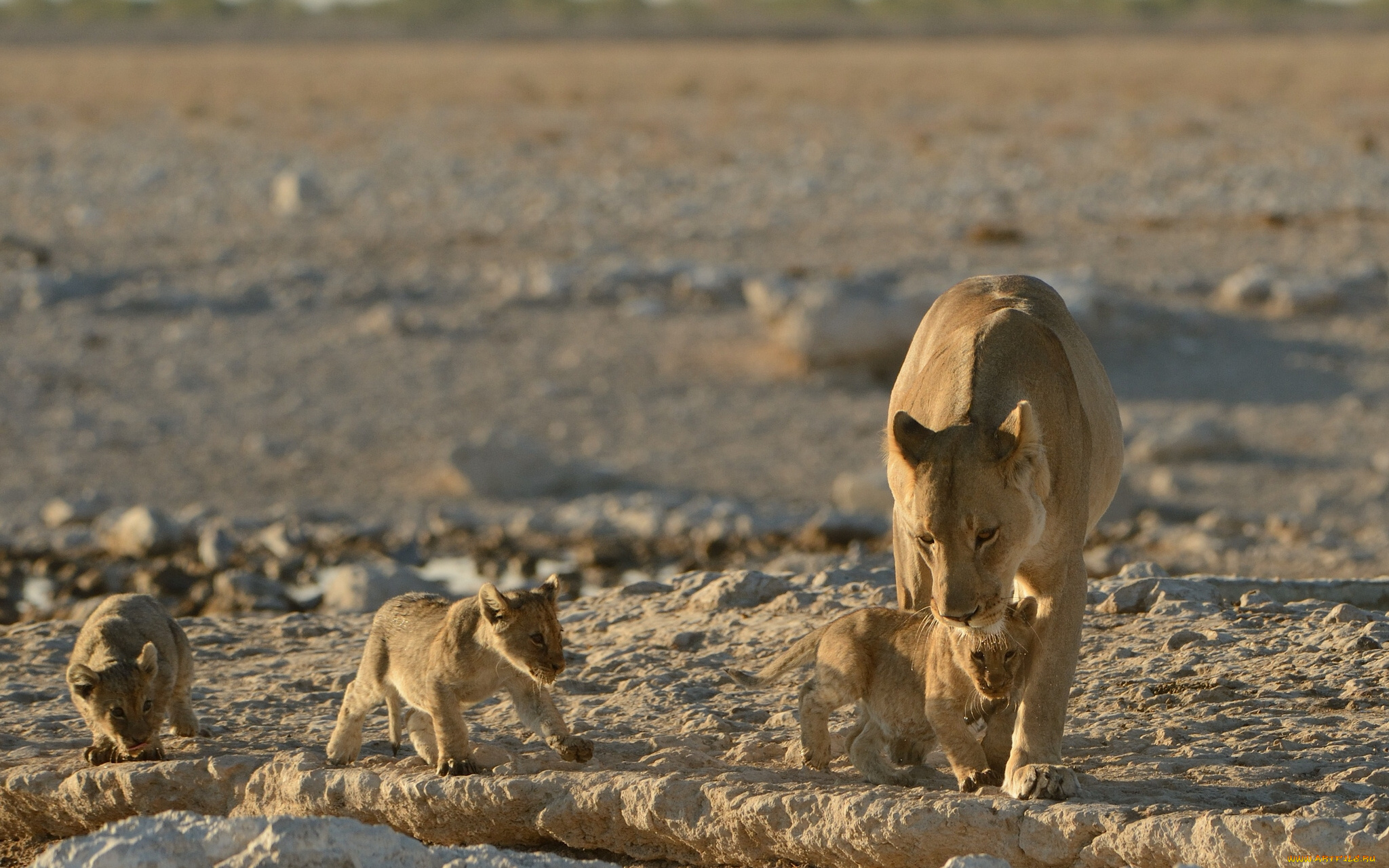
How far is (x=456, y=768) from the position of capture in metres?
5.91

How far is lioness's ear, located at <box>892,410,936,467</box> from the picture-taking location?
5.07 meters

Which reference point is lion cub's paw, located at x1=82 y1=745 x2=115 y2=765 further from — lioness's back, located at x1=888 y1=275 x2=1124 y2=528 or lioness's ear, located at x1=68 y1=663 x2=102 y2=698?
lioness's back, located at x1=888 y1=275 x2=1124 y2=528

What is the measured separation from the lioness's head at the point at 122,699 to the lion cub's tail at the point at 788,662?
1.93 meters

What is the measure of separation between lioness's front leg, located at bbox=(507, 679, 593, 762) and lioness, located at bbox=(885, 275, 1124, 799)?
1.18 m

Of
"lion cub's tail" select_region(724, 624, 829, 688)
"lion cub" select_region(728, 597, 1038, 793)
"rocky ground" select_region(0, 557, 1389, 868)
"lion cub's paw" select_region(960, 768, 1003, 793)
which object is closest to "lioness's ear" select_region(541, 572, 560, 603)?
"rocky ground" select_region(0, 557, 1389, 868)

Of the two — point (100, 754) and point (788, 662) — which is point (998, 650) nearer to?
point (788, 662)

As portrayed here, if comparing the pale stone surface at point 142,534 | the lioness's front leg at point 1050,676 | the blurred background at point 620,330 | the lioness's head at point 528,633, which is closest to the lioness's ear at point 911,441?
the lioness's front leg at point 1050,676

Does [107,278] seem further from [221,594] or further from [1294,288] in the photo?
[1294,288]

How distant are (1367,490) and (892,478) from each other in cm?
867

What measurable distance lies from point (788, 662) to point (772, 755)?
0.99ft

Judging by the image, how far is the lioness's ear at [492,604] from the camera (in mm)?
5719

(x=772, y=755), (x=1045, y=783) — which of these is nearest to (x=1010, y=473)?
(x=1045, y=783)

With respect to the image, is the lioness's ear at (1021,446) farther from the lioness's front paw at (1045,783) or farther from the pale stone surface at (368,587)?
the pale stone surface at (368,587)

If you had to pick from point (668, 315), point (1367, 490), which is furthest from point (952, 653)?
point (668, 315)
